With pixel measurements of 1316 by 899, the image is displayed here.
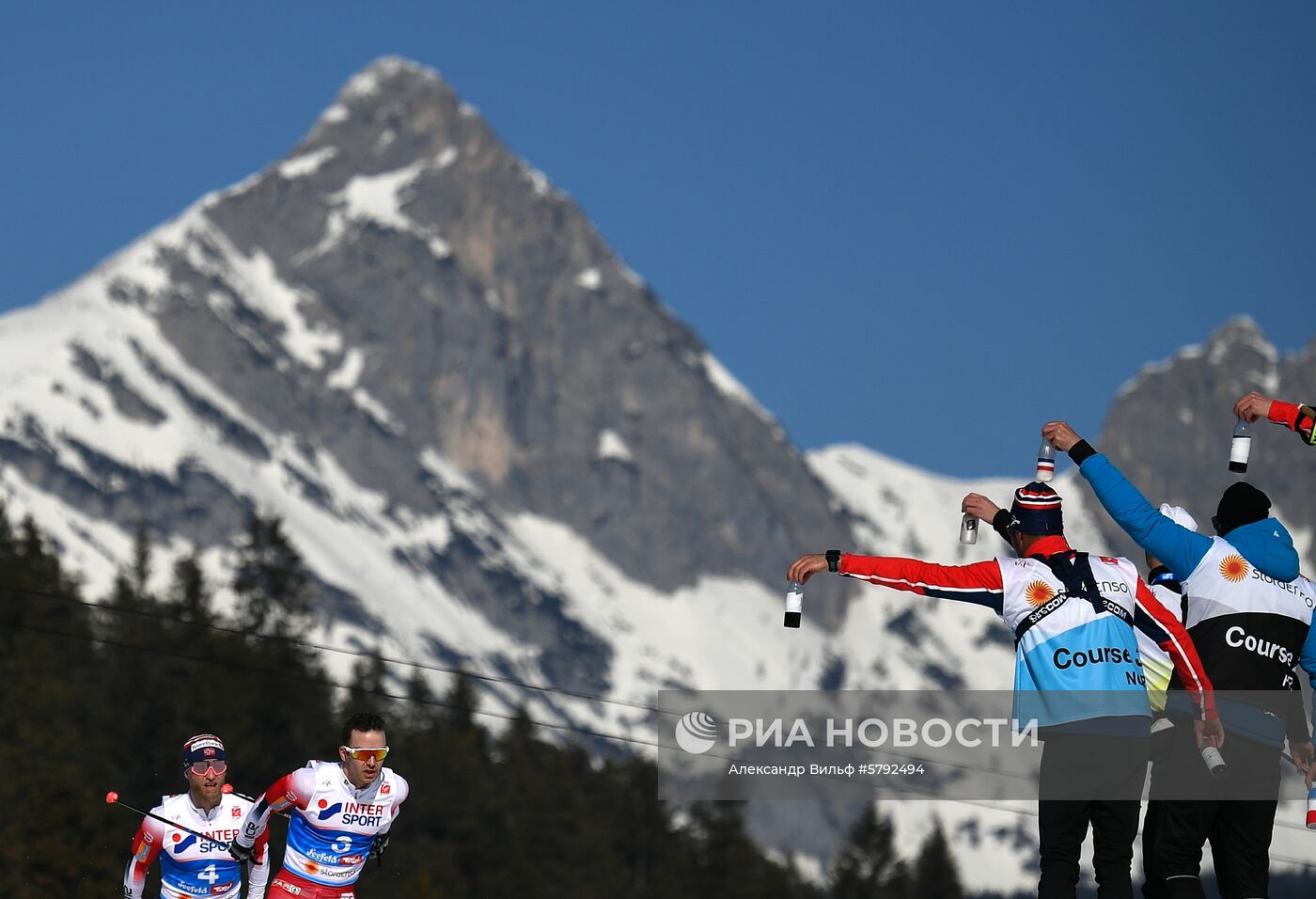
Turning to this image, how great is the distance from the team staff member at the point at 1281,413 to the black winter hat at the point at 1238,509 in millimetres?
468

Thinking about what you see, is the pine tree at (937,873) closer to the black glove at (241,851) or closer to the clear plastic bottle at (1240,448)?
the black glove at (241,851)

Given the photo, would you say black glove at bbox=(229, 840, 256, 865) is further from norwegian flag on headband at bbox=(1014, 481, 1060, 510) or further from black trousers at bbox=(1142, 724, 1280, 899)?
black trousers at bbox=(1142, 724, 1280, 899)

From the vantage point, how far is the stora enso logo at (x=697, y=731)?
21922 millimetres

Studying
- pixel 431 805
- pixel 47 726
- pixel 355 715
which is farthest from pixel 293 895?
pixel 431 805

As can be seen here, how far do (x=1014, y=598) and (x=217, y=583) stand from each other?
8095 centimetres

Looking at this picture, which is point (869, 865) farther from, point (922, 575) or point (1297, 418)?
point (922, 575)

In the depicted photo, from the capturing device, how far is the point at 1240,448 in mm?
15039

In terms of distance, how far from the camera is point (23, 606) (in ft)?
254

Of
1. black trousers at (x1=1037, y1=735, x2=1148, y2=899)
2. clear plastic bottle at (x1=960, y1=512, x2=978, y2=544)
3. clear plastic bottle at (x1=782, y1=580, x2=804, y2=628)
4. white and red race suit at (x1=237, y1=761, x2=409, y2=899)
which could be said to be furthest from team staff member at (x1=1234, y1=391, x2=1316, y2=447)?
white and red race suit at (x1=237, y1=761, x2=409, y2=899)

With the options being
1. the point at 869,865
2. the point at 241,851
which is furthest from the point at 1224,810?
the point at 869,865

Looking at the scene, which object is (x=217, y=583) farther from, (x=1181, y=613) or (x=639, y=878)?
(x=1181, y=613)

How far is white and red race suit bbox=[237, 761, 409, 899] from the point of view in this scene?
51.2ft

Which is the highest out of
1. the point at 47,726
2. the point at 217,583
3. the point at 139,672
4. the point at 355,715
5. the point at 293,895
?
the point at 217,583

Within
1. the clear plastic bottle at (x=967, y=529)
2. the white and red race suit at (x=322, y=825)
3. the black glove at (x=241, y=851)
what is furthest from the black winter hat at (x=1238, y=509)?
the black glove at (x=241, y=851)
